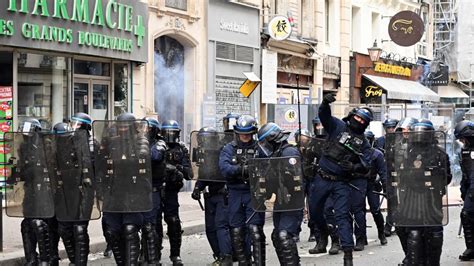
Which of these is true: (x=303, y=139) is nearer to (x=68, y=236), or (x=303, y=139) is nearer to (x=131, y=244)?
(x=131, y=244)

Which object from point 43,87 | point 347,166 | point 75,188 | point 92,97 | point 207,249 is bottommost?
point 207,249

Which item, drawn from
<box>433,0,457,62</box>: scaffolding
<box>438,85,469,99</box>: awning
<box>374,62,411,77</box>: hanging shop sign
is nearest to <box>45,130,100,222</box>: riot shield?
<box>374,62,411,77</box>: hanging shop sign

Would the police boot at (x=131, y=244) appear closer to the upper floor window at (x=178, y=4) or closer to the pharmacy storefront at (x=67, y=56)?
the pharmacy storefront at (x=67, y=56)

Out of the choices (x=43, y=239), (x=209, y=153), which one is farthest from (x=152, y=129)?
(x=43, y=239)

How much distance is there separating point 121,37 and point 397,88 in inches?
674

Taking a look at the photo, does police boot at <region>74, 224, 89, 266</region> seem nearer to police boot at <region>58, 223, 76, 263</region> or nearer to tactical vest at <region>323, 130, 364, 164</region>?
police boot at <region>58, 223, 76, 263</region>

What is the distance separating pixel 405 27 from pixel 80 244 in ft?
76.1

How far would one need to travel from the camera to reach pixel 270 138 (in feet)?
32.2

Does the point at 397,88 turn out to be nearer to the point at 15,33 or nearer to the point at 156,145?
the point at 15,33

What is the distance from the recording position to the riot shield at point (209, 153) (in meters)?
11.5

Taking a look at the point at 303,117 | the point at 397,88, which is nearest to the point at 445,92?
the point at 397,88

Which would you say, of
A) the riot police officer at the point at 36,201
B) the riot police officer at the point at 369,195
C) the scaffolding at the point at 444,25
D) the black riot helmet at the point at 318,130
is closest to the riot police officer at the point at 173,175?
the riot police officer at the point at 36,201

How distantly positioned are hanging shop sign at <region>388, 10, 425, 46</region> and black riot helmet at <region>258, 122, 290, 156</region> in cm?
2216

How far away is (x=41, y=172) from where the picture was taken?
10297 millimetres
